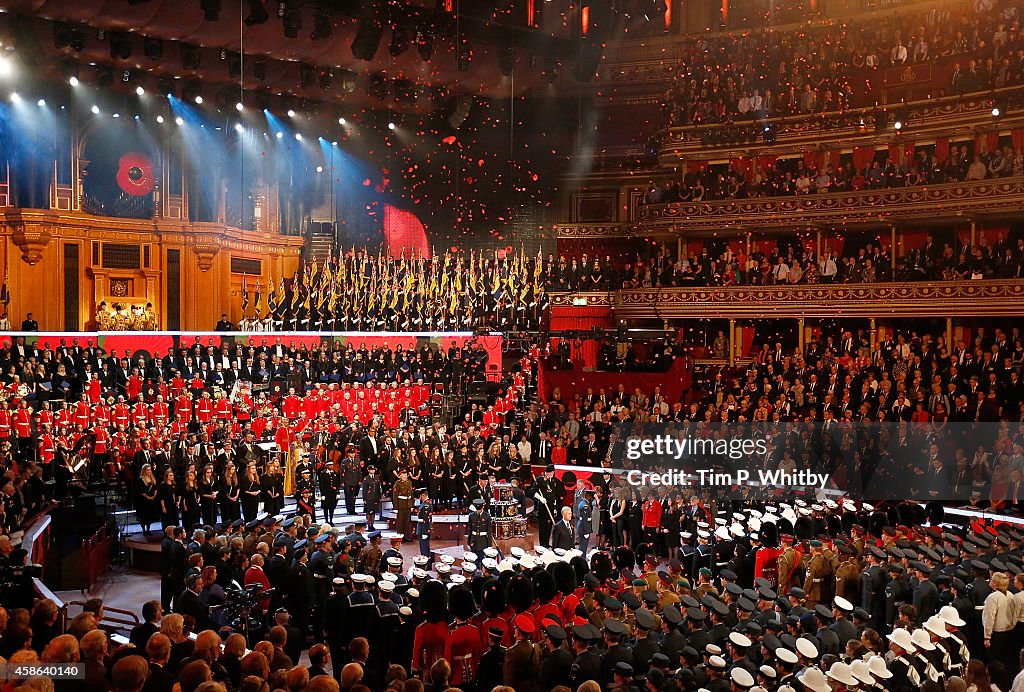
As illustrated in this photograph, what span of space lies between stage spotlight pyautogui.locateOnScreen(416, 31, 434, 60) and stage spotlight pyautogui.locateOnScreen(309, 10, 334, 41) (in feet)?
8.52

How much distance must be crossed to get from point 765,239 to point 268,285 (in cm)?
1678

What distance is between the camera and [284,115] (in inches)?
1276

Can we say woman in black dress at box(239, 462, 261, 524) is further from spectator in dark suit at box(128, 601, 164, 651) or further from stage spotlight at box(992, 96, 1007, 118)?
stage spotlight at box(992, 96, 1007, 118)

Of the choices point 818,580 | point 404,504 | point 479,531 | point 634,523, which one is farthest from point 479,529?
point 818,580

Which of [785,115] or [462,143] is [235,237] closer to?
[462,143]

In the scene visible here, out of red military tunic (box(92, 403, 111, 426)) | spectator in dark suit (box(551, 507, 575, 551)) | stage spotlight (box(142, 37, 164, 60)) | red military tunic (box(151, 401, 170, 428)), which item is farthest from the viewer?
stage spotlight (box(142, 37, 164, 60))

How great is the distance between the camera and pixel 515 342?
28422mm

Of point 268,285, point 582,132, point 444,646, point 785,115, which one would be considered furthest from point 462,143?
point 444,646

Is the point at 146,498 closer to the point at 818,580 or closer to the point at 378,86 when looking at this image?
the point at 818,580

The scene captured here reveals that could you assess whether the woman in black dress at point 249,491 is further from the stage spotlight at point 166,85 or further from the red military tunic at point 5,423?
the stage spotlight at point 166,85

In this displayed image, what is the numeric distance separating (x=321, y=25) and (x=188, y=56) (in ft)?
12.9

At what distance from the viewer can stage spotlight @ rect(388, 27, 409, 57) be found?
27103mm

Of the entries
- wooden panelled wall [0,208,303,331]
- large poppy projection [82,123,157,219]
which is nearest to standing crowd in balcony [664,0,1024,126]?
wooden panelled wall [0,208,303,331]

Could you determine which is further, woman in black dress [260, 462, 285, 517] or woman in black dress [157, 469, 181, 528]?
woman in black dress [260, 462, 285, 517]
